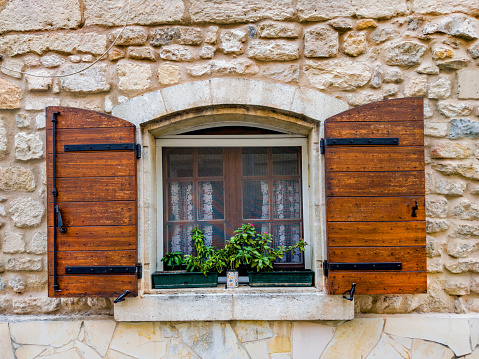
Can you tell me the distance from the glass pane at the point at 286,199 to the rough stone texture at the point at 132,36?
1.41 m

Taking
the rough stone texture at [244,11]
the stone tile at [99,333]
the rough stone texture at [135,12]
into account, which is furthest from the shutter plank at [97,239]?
the rough stone texture at [244,11]

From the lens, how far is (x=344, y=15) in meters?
2.52

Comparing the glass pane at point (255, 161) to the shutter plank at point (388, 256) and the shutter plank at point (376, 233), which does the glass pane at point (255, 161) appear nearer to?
the shutter plank at point (376, 233)

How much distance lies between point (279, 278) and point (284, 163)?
2.83 ft

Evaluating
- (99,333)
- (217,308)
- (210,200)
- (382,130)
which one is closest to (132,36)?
(210,200)

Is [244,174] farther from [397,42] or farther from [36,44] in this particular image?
[36,44]

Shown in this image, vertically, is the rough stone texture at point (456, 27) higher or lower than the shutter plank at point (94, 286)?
higher

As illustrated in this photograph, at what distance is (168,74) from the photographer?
2533 mm

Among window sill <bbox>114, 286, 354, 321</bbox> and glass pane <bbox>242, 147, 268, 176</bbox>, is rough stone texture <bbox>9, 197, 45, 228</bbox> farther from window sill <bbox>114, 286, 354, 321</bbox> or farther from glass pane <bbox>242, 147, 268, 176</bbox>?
glass pane <bbox>242, 147, 268, 176</bbox>

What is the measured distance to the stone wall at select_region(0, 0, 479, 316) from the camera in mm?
2490

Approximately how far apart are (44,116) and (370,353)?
2.79m

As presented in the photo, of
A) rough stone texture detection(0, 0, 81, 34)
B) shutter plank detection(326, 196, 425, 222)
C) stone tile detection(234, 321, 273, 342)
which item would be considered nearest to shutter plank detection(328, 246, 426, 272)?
shutter plank detection(326, 196, 425, 222)

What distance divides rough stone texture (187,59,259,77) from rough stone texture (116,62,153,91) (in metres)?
0.31

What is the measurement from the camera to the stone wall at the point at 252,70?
8.17 ft
